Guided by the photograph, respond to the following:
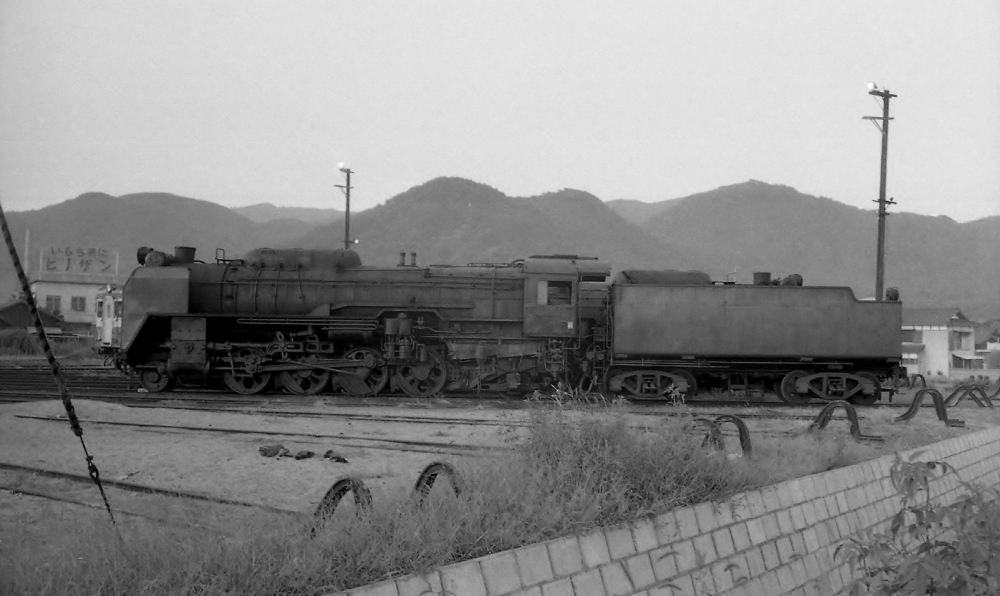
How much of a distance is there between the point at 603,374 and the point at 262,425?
966cm

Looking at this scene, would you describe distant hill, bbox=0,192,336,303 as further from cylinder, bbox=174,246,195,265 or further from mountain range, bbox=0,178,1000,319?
cylinder, bbox=174,246,195,265

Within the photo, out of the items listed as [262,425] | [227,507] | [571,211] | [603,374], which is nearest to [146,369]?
[262,425]

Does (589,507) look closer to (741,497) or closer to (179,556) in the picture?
(741,497)

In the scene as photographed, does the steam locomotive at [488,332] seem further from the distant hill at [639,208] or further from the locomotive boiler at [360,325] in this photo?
the distant hill at [639,208]

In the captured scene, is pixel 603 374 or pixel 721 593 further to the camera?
pixel 603 374

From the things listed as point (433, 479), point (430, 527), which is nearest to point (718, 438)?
point (433, 479)

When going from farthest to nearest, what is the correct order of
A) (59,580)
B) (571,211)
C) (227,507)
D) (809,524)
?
(571,211), (809,524), (227,507), (59,580)

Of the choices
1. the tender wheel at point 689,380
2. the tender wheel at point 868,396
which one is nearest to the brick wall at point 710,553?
the tender wheel at point 689,380

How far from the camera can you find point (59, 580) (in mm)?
4336

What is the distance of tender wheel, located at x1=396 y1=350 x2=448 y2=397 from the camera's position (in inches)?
806

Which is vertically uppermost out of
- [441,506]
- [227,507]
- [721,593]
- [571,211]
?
[571,211]

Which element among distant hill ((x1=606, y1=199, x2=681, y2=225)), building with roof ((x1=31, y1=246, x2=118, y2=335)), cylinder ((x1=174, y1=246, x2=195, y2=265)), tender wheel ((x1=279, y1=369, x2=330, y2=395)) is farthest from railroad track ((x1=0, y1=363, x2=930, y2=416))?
distant hill ((x1=606, y1=199, x2=681, y2=225))

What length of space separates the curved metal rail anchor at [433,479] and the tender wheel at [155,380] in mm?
16302

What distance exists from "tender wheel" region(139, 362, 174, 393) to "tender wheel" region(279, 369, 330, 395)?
9.55ft
